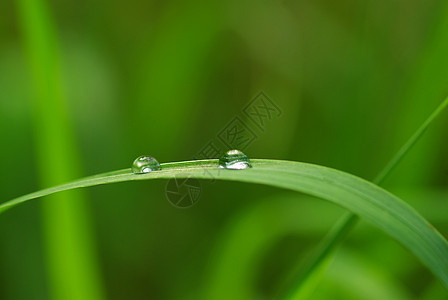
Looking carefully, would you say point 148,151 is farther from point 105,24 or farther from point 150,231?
point 105,24

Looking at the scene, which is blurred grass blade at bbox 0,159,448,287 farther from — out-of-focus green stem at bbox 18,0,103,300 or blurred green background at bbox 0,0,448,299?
blurred green background at bbox 0,0,448,299

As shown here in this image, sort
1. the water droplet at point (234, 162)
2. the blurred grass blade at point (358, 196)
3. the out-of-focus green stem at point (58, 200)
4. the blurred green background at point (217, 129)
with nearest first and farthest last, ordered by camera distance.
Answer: the blurred grass blade at point (358, 196) < the water droplet at point (234, 162) < the out-of-focus green stem at point (58, 200) < the blurred green background at point (217, 129)

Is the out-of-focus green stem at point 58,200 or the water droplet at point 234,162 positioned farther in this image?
the out-of-focus green stem at point 58,200

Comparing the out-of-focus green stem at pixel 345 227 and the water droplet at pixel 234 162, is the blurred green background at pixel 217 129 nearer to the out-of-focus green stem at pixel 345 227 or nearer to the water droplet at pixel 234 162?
the out-of-focus green stem at pixel 345 227

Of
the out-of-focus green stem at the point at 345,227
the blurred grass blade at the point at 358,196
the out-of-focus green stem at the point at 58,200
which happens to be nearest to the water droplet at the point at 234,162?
the blurred grass blade at the point at 358,196

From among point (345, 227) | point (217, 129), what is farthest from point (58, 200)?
point (217, 129)

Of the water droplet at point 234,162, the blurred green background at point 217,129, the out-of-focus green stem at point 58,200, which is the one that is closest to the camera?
the water droplet at point 234,162
